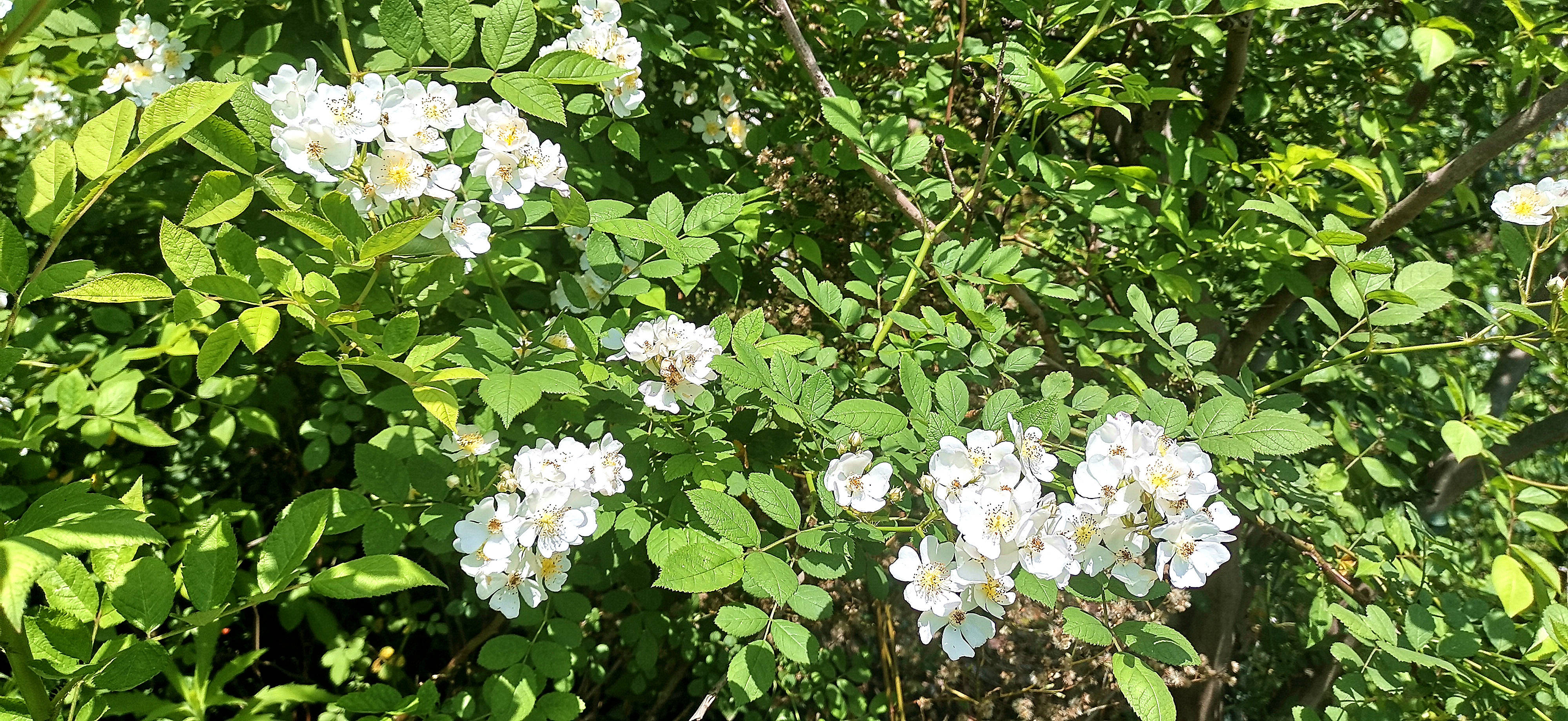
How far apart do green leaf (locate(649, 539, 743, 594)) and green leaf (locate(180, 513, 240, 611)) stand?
0.51 metres

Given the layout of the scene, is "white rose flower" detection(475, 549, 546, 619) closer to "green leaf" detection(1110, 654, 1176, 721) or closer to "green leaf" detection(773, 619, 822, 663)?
"green leaf" detection(773, 619, 822, 663)

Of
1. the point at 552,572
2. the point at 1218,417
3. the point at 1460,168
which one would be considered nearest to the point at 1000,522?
the point at 1218,417

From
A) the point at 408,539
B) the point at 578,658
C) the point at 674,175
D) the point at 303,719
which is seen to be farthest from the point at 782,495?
the point at 303,719

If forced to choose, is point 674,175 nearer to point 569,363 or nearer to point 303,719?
point 569,363

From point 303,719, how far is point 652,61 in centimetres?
199

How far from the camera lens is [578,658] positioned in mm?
1762

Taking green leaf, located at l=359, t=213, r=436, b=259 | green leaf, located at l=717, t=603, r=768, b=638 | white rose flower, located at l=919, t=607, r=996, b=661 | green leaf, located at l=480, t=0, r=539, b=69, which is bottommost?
green leaf, located at l=717, t=603, r=768, b=638

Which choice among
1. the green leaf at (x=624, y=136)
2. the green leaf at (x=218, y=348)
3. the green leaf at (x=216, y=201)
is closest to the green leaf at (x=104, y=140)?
the green leaf at (x=216, y=201)

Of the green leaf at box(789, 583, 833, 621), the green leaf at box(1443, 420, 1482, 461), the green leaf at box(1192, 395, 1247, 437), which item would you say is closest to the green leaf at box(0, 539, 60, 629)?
the green leaf at box(789, 583, 833, 621)

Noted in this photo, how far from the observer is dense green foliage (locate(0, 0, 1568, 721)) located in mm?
1061

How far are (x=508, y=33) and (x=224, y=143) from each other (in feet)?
1.20

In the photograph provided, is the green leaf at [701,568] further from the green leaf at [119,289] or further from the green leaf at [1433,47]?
the green leaf at [1433,47]

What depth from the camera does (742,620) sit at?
3.70ft

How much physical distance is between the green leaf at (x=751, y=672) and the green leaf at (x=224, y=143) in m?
0.81
